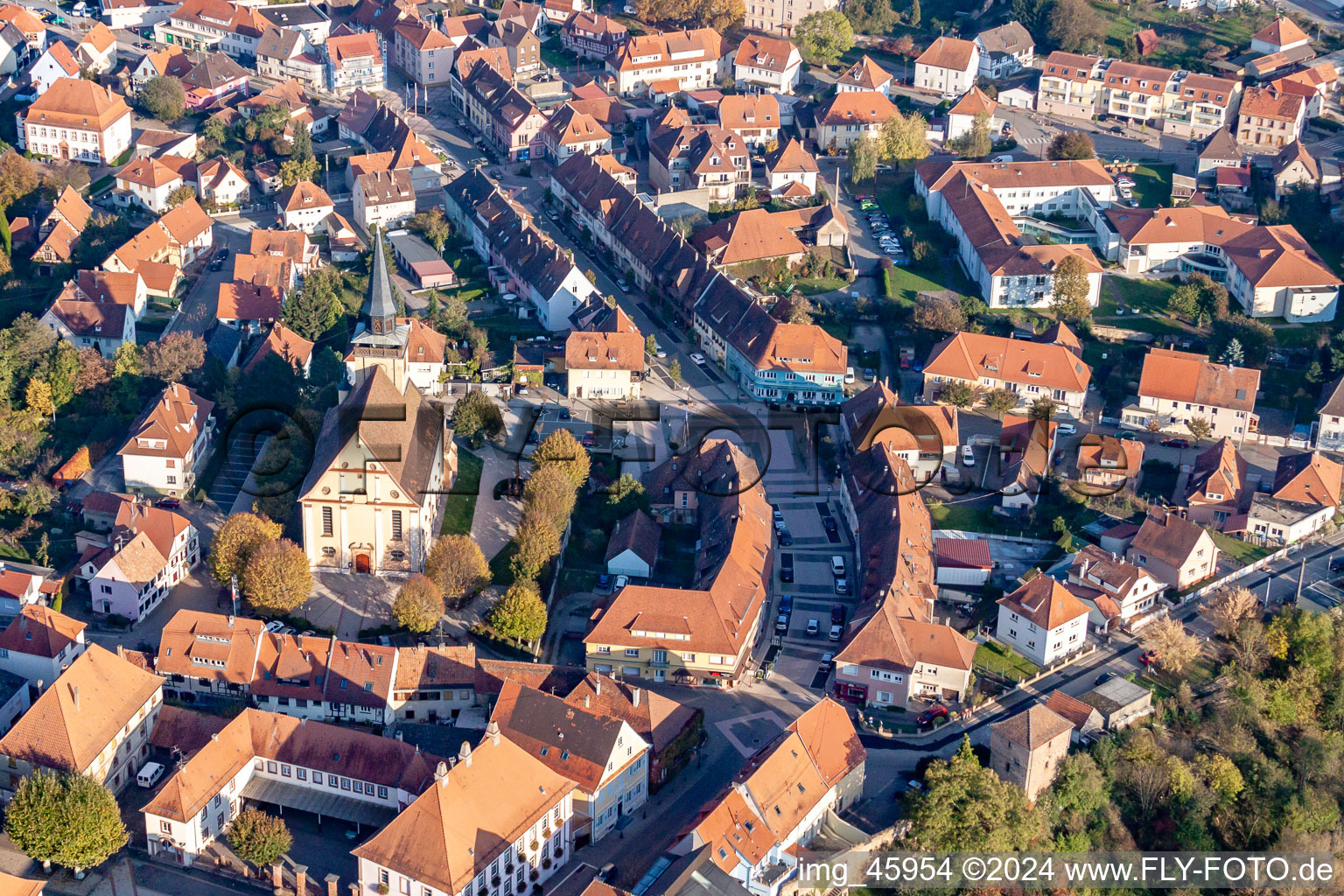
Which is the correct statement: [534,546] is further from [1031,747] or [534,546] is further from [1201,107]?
[1201,107]

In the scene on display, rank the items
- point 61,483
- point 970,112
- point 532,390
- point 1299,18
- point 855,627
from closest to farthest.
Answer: point 855,627 → point 61,483 → point 532,390 → point 970,112 → point 1299,18

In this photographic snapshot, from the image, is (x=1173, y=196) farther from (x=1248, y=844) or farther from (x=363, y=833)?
(x=363, y=833)

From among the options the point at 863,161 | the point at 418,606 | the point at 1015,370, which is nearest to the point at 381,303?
the point at 418,606

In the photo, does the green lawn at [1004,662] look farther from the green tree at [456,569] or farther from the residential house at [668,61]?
the residential house at [668,61]

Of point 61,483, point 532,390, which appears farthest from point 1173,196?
point 61,483

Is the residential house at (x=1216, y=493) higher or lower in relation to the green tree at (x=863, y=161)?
lower


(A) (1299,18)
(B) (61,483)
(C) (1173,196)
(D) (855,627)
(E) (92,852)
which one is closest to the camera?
(E) (92,852)

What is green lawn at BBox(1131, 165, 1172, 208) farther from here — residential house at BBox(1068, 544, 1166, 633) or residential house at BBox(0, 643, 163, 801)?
residential house at BBox(0, 643, 163, 801)

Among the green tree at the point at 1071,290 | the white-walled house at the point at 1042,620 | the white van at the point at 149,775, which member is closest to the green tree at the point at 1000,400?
the green tree at the point at 1071,290
